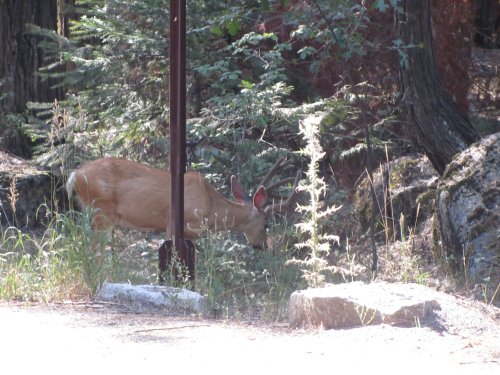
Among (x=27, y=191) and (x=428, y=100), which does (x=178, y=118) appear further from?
(x=27, y=191)

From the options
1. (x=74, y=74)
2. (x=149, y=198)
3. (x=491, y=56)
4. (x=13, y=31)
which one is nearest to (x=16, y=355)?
(x=149, y=198)

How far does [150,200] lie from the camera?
11898 millimetres

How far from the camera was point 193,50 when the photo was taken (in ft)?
38.8

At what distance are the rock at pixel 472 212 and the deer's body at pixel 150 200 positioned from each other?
2.45 m

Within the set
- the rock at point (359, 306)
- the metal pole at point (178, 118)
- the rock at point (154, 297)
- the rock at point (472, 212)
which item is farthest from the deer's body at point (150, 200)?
the rock at point (359, 306)

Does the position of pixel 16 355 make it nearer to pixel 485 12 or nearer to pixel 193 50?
pixel 193 50

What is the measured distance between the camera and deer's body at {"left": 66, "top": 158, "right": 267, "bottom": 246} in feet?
37.7

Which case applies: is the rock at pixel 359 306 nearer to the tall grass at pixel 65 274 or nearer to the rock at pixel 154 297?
the rock at pixel 154 297

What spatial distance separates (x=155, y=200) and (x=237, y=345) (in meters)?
6.46

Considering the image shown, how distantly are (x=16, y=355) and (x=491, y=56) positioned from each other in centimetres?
1322

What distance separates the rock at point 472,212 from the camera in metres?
9.20

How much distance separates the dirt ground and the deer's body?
16.2ft

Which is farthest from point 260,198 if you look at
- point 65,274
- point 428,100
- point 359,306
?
point 359,306

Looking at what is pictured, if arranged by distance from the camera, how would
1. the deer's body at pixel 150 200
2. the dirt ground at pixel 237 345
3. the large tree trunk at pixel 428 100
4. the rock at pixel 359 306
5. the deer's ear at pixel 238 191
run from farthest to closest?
the deer's ear at pixel 238 191, the deer's body at pixel 150 200, the large tree trunk at pixel 428 100, the rock at pixel 359 306, the dirt ground at pixel 237 345
